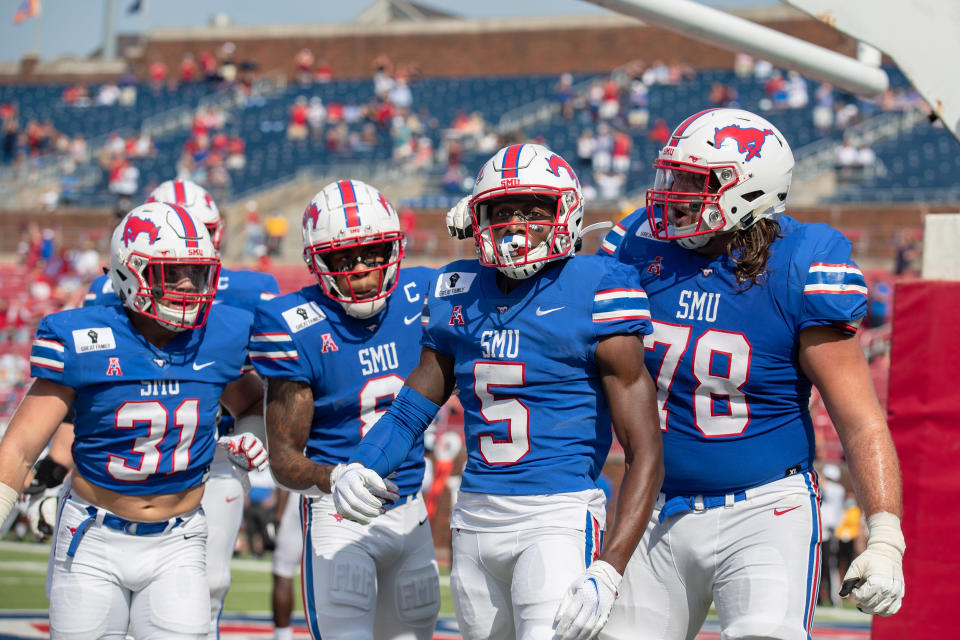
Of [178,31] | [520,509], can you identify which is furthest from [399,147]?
[520,509]

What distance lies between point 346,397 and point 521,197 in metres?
1.07

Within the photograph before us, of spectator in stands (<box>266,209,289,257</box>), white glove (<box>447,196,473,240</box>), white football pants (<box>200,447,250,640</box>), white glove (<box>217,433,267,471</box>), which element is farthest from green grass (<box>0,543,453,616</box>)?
spectator in stands (<box>266,209,289,257</box>)

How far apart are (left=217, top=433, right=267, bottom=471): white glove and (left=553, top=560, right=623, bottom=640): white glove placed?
167cm

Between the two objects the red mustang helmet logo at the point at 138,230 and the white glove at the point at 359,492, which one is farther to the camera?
the red mustang helmet logo at the point at 138,230

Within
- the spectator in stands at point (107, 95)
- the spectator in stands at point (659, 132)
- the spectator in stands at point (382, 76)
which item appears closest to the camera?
the spectator in stands at point (659, 132)

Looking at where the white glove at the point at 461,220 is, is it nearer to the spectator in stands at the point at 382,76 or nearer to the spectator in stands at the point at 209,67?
the spectator in stands at the point at 382,76

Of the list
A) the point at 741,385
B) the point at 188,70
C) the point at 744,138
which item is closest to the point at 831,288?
the point at 741,385

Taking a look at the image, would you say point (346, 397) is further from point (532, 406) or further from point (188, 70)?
point (188, 70)

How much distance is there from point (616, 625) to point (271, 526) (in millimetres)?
8130

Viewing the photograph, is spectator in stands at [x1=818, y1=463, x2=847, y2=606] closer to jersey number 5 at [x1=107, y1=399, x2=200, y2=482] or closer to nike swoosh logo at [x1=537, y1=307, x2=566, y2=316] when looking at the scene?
jersey number 5 at [x1=107, y1=399, x2=200, y2=482]

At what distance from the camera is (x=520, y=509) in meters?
3.42

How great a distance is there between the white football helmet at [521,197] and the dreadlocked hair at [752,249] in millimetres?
472

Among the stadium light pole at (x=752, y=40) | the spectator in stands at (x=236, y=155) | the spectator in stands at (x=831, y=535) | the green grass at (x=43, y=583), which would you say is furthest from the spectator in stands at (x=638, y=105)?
the stadium light pole at (x=752, y=40)

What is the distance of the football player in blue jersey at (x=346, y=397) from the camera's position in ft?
13.5
